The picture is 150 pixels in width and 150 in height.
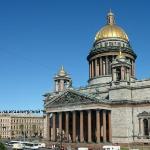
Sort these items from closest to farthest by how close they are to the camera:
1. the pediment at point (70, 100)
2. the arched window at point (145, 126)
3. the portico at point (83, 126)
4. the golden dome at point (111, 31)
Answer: the arched window at point (145, 126) → the portico at point (83, 126) → the pediment at point (70, 100) → the golden dome at point (111, 31)

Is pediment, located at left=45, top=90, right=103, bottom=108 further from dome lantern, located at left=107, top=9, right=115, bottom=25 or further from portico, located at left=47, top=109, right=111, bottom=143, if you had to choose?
dome lantern, located at left=107, top=9, right=115, bottom=25

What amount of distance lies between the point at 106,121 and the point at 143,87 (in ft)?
36.7

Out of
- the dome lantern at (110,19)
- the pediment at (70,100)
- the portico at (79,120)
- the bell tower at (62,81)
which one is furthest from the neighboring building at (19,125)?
the pediment at (70,100)

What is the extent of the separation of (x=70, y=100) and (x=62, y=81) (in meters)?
14.6

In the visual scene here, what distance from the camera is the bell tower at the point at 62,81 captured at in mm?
107812

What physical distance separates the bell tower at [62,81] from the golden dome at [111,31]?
14.2 metres

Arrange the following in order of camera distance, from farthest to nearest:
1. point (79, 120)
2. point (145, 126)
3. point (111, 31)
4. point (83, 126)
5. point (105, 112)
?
point (111, 31) < point (79, 120) < point (83, 126) < point (105, 112) < point (145, 126)

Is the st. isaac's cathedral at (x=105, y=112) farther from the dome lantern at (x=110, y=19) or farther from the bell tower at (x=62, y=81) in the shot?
the dome lantern at (x=110, y=19)

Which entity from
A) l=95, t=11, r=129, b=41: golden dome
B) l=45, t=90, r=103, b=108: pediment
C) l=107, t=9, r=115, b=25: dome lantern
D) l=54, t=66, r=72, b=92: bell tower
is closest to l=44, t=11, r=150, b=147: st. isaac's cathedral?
l=45, t=90, r=103, b=108: pediment

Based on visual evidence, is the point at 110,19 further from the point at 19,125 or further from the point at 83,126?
the point at 19,125

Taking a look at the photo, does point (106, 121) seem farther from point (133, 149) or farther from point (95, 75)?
point (95, 75)

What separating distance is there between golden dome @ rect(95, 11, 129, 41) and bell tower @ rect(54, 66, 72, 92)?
14.2 m

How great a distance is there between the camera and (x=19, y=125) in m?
190

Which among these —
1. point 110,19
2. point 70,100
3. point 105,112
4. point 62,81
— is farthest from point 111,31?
point 105,112
